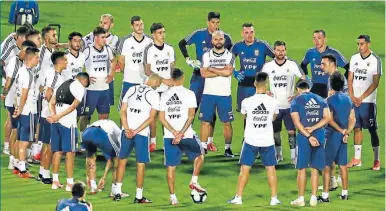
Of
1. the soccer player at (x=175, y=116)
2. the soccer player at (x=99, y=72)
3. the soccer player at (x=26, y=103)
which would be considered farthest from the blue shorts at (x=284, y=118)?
the soccer player at (x=26, y=103)

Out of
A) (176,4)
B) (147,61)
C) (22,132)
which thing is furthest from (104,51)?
(176,4)

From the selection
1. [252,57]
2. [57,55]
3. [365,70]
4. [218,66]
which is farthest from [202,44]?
[57,55]

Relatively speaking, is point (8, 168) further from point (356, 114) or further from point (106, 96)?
point (356, 114)

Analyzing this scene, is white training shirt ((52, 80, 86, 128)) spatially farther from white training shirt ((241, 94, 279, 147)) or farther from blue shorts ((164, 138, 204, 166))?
white training shirt ((241, 94, 279, 147))

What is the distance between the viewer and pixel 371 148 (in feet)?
73.4

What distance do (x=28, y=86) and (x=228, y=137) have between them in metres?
3.48

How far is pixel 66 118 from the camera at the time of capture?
19.0m

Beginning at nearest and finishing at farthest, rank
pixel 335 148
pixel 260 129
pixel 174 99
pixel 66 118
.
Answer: pixel 260 129
pixel 174 99
pixel 335 148
pixel 66 118

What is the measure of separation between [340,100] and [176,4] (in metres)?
18.2

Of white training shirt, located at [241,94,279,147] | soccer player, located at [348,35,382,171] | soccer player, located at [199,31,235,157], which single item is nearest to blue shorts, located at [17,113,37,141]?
soccer player, located at [199,31,235,157]

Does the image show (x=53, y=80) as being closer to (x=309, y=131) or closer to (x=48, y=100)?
(x=48, y=100)

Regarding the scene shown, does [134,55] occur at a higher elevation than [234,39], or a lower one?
lower

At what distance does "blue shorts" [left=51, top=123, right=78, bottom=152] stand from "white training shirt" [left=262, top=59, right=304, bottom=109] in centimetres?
331

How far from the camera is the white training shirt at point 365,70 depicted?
20797mm
